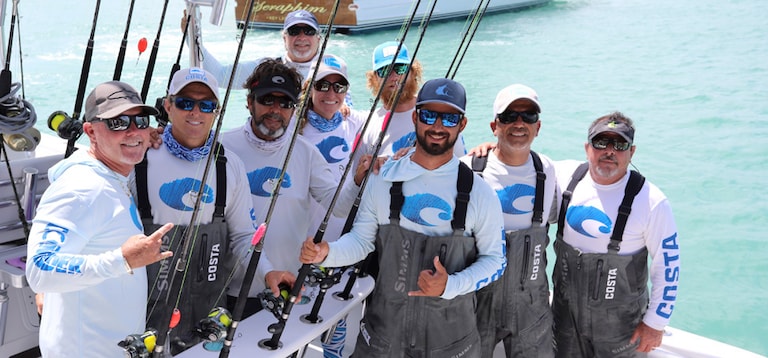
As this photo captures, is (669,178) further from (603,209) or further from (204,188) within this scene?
(204,188)

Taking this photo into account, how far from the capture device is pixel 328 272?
7.00ft

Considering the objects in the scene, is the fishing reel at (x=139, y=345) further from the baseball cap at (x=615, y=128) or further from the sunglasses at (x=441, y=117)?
the baseball cap at (x=615, y=128)

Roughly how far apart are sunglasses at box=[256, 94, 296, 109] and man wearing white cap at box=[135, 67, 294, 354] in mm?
175

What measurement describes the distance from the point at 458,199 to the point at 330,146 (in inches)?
34.5

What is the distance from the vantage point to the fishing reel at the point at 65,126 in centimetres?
244

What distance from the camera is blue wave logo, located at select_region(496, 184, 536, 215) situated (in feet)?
7.54

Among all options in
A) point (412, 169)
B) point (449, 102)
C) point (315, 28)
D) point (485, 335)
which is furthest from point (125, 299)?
point (315, 28)

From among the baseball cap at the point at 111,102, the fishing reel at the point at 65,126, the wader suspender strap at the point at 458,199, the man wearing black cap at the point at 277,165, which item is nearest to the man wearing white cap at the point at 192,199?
the man wearing black cap at the point at 277,165

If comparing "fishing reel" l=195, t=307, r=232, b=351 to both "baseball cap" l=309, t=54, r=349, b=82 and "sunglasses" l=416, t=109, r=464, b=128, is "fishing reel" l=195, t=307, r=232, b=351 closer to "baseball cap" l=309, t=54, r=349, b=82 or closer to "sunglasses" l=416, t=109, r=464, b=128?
"sunglasses" l=416, t=109, r=464, b=128

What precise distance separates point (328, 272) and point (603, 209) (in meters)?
0.94

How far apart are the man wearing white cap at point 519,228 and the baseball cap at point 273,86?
2.14ft

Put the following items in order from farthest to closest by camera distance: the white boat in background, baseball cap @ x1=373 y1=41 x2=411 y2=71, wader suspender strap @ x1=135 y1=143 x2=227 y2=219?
the white boat in background < baseball cap @ x1=373 y1=41 x2=411 y2=71 < wader suspender strap @ x1=135 y1=143 x2=227 y2=219

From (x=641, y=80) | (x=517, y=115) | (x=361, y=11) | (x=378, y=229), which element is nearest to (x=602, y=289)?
(x=517, y=115)

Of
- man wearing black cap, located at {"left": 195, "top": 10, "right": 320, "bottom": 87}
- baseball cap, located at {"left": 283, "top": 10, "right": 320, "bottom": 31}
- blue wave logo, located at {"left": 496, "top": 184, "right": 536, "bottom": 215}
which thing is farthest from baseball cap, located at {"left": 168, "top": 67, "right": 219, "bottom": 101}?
baseball cap, located at {"left": 283, "top": 10, "right": 320, "bottom": 31}
